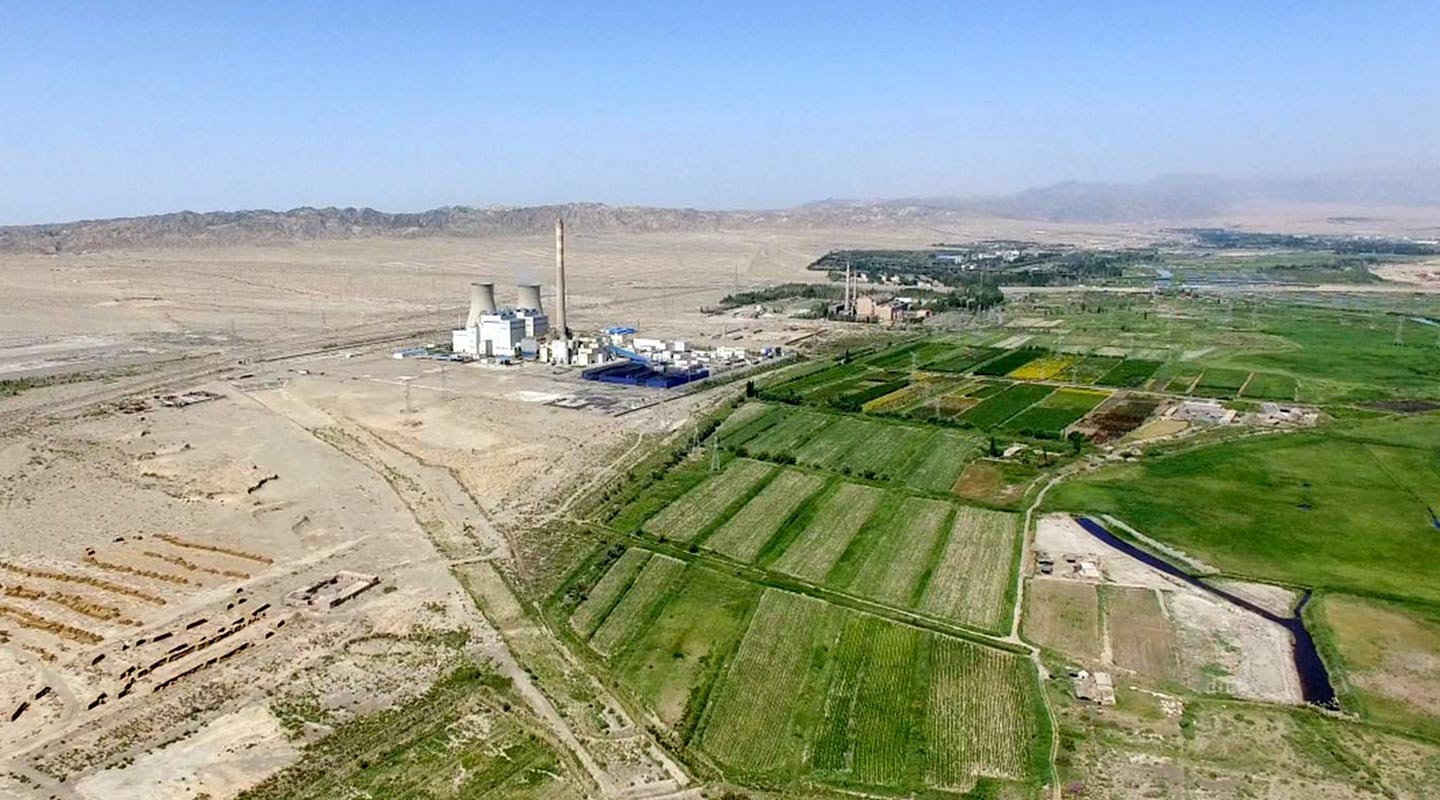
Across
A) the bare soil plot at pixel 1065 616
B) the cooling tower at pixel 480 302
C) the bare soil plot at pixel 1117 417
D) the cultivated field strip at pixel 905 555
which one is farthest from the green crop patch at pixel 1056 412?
the cooling tower at pixel 480 302

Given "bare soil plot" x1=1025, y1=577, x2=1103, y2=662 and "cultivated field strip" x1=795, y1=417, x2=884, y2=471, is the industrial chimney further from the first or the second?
"bare soil plot" x1=1025, y1=577, x2=1103, y2=662

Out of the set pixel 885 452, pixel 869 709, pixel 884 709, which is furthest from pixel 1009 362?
pixel 869 709

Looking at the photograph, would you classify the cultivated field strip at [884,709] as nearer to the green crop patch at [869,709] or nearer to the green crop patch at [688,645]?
the green crop patch at [869,709]

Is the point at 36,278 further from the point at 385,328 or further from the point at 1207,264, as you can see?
the point at 1207,264

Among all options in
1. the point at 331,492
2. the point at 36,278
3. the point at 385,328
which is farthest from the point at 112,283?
the point at 331,492

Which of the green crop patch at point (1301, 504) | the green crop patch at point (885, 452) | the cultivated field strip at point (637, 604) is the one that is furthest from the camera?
the green crop patch at point (885, 452)

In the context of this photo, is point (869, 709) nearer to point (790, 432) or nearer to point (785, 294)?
point (790, 432)

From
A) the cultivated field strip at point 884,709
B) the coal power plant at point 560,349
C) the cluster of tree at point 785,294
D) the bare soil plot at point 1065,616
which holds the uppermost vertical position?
the cluster of tree at point 785,294

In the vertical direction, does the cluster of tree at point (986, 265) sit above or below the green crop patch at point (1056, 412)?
above

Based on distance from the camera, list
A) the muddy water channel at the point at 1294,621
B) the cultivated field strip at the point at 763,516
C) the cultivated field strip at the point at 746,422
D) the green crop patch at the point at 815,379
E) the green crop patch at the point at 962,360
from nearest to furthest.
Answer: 1. the muddy water channel at the point at 1294,621
2. the cultivated field strip at the point at 763,516
3. the cultivated field strip at the point at 746,422
4. the green crop patch at the point at 815,379
5. the green crop patch at the point at 962,360
